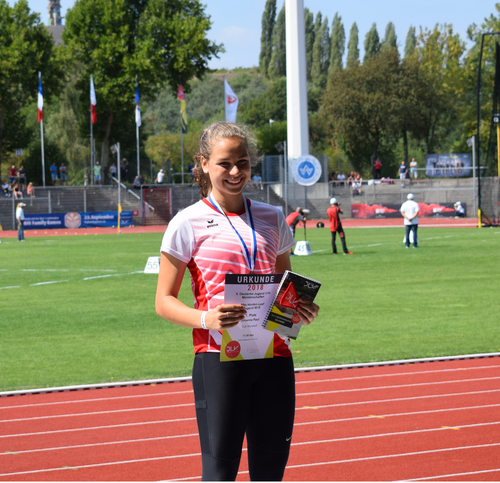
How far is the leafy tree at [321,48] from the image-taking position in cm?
15425

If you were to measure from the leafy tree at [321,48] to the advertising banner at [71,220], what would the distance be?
357ft

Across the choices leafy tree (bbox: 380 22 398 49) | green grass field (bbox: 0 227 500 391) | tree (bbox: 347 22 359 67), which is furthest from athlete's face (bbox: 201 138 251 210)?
tree (bbox: 347 22 359 67)

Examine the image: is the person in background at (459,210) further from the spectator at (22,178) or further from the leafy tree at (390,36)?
the leafy tree at (390,36)

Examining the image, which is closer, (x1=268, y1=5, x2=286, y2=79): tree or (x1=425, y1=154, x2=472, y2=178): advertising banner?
(x1=425, y1=154, x2=472, y2=178): advertising banner

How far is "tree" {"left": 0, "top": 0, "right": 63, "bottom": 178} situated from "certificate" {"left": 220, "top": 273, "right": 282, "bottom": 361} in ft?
204

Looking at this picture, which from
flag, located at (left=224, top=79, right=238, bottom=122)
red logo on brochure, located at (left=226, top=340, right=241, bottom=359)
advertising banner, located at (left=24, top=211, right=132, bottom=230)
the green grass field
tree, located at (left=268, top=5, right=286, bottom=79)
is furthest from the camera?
tree, located at (left=268, top=5, right=286, bottom=79)

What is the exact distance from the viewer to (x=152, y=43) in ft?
200

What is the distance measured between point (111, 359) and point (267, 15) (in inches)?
6357

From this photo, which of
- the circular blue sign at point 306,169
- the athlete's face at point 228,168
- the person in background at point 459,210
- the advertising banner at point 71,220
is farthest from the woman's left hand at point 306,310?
the person in background at point 459,210

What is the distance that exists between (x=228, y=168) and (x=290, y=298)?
25.7 inches

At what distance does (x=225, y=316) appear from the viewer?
10.1 feet

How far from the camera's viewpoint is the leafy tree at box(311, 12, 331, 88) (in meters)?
154

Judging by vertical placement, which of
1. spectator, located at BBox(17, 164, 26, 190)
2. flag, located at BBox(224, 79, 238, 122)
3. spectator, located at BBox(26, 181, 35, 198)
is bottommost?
spectator, located at BBox(26, 181, 35, 198)

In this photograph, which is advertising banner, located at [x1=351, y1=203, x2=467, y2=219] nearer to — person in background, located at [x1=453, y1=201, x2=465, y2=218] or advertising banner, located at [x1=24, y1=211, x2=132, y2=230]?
person in background, located at [x1=453, y1=201, x2=465, y2=218]
